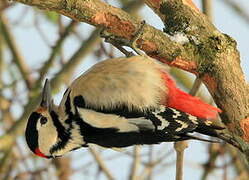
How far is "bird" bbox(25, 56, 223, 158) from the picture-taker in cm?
241

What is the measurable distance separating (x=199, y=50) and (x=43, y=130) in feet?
2.35

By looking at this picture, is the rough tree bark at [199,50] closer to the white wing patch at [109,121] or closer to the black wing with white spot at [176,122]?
the black wing with white spot at [176,122]

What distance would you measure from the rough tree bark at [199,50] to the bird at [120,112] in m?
0.10

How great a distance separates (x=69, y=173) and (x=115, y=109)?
62.2 inches

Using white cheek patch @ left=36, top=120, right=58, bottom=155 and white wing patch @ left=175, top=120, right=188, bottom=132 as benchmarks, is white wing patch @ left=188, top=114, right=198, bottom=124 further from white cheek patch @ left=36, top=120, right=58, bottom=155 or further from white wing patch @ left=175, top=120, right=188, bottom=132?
white cheek patch @ left=36, top=120, right=58, bottom=155

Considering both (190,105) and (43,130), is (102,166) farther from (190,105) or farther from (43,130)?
(190,105)

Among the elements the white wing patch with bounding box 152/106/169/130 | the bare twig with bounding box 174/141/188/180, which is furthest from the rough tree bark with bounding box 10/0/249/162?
the bare twig with bounding box 174/141/188/180

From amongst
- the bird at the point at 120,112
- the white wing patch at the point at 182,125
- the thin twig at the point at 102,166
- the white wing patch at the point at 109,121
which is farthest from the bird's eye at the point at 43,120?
the thin twig at the point at 102,166

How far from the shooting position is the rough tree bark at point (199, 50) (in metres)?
2.25

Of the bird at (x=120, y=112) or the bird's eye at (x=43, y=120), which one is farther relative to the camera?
the bird's eye at (x=43, y=120)

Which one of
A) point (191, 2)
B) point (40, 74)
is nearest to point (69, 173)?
point (40, 74)

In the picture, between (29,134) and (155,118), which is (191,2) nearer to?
(155,118)

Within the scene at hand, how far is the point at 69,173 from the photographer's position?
12.8 ft

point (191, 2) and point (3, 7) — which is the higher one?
point (191, 2)
